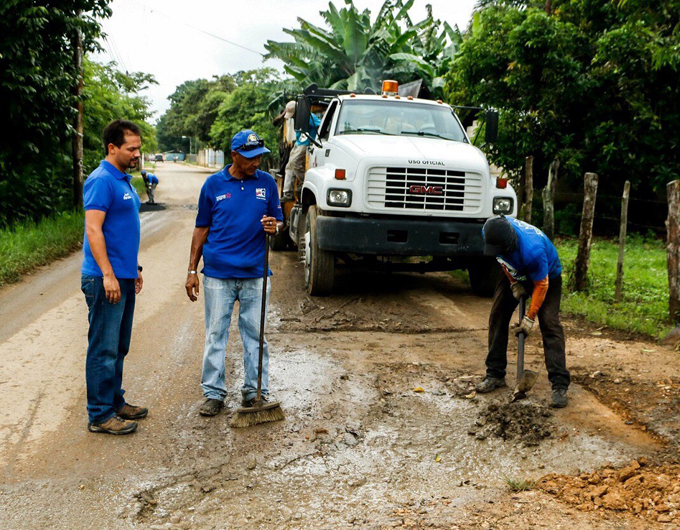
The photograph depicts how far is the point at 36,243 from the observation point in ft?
36.5

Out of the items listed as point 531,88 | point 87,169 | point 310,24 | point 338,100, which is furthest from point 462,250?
point 310,24

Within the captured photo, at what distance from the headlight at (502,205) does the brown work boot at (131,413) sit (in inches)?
192

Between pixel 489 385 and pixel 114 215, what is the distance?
9.81ft

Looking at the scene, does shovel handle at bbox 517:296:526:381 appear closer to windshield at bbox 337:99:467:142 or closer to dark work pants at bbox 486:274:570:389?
dark work pants at bbox 486:274:570:389

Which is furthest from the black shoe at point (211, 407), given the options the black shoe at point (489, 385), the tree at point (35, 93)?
the tree at point (35, 93)

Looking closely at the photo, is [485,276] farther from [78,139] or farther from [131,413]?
[78,139]

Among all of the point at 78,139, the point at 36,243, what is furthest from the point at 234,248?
the point at 78,139

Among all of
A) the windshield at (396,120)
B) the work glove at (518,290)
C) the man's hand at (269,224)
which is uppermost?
the windshield at (396,120)

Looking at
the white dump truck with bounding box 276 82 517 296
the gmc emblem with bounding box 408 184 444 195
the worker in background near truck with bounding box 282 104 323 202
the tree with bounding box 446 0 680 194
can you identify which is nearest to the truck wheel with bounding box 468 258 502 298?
the white dump truck with bounding box 276 82 517 296

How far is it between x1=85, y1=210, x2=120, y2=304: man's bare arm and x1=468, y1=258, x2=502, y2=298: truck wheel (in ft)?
17.4

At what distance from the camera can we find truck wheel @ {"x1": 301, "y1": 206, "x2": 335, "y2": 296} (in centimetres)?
793

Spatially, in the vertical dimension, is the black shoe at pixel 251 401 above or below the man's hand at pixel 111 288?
below

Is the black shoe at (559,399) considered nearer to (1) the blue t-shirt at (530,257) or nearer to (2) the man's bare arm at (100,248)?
(1) the blue t-shirt at (530,257)

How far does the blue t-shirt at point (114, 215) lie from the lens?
13.0 ft
